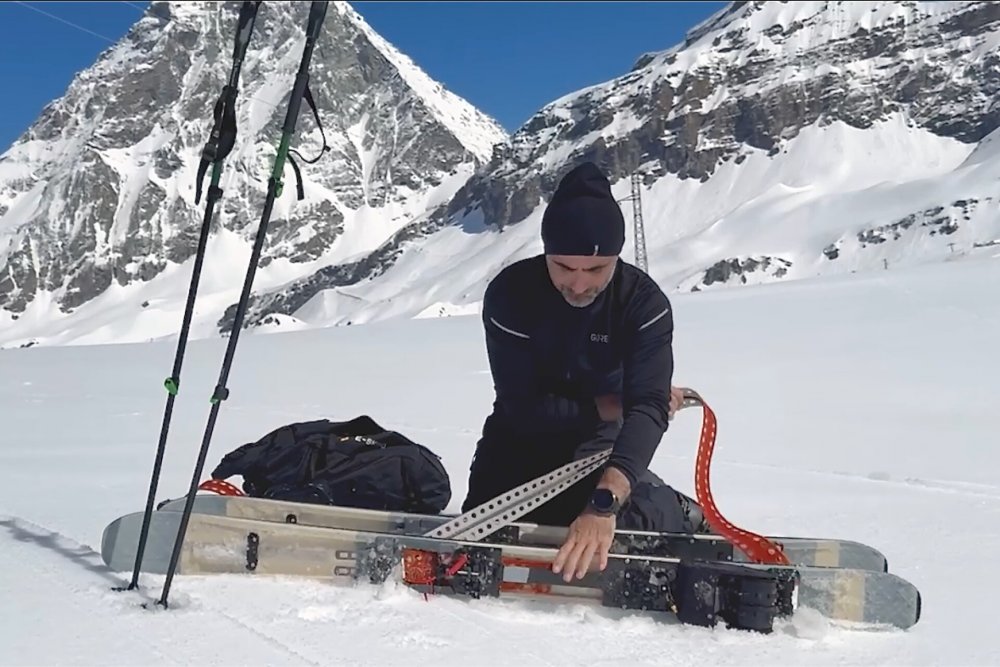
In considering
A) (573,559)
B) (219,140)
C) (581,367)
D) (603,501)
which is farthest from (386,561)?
(219,140)

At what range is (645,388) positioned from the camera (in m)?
3.66

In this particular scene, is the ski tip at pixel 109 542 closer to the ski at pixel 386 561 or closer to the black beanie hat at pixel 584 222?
the ski at pixel 386 561

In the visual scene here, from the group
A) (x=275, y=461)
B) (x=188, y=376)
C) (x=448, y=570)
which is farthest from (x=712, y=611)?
(x=188, y=376)

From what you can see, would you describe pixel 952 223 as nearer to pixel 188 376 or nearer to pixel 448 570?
pixel 188 376

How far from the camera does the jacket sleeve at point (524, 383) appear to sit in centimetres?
394

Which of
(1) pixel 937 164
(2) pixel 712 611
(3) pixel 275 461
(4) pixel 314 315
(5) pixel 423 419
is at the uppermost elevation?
(1) pixel 937 164

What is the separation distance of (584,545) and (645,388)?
71 centimetres

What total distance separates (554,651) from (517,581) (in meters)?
0.53

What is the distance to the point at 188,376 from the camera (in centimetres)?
1388

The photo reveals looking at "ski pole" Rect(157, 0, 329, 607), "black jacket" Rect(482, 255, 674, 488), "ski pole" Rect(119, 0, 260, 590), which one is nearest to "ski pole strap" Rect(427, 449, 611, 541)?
"black jacket" Rect(482, 255, 674, 488)

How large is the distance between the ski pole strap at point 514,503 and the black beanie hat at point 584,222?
31.9 inches

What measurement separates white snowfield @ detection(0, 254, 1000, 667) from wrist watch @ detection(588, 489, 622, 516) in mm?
368

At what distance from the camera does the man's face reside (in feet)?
12.0

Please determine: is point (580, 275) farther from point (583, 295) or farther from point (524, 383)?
point (524, 383)
